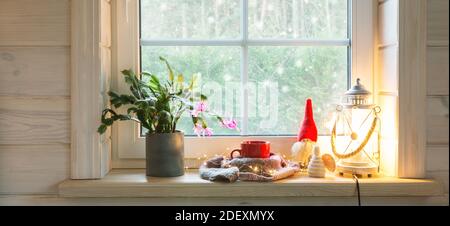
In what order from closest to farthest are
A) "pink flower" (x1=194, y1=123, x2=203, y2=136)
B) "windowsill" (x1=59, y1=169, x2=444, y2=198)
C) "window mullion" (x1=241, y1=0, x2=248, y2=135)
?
"windowsill" (x1=59, y1=169, x2=444, y2=198)
"pink flower" (x1=194, y1=123, x2=203, y2=136)
"window mullion" (x1=241, y1=0, x2=248, y2=135)

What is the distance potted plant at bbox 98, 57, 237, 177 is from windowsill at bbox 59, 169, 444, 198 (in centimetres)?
8

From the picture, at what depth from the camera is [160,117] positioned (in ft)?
4.79

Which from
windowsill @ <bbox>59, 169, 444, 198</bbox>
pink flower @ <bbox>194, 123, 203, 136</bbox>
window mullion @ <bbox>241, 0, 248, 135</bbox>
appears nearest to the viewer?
windowsill @ <bbox>59, 169, 444, 198</bbox>

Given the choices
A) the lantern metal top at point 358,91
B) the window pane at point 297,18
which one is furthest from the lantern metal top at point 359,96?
the window pane at point 297,18

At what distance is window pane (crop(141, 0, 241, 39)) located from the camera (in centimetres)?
164

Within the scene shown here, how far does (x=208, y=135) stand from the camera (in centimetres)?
162

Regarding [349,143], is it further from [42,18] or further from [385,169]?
[42,18]

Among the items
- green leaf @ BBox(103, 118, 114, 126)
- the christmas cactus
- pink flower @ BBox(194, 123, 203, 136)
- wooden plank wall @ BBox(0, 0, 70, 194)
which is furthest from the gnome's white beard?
wooden plank wall @ BBox(0, 0, 70, 194)

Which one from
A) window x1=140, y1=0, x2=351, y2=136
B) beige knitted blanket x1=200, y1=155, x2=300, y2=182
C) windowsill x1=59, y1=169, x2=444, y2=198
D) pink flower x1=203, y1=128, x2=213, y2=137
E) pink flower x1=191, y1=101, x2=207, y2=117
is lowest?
windowsill x1=59, y1=169, x2=444, y2=198

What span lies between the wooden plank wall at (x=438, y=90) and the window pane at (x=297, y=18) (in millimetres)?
306

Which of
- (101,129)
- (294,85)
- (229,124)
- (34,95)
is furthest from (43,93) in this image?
(294,85)

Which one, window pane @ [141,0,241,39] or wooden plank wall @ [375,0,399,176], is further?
window pane @ [141,0,241,39]

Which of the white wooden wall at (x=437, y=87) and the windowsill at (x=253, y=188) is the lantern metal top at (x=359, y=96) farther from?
the windowsill at (x=253, y=188)

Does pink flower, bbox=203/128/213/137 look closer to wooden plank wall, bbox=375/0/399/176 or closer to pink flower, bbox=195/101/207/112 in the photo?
pink flower, bbox=195/101/207/112
